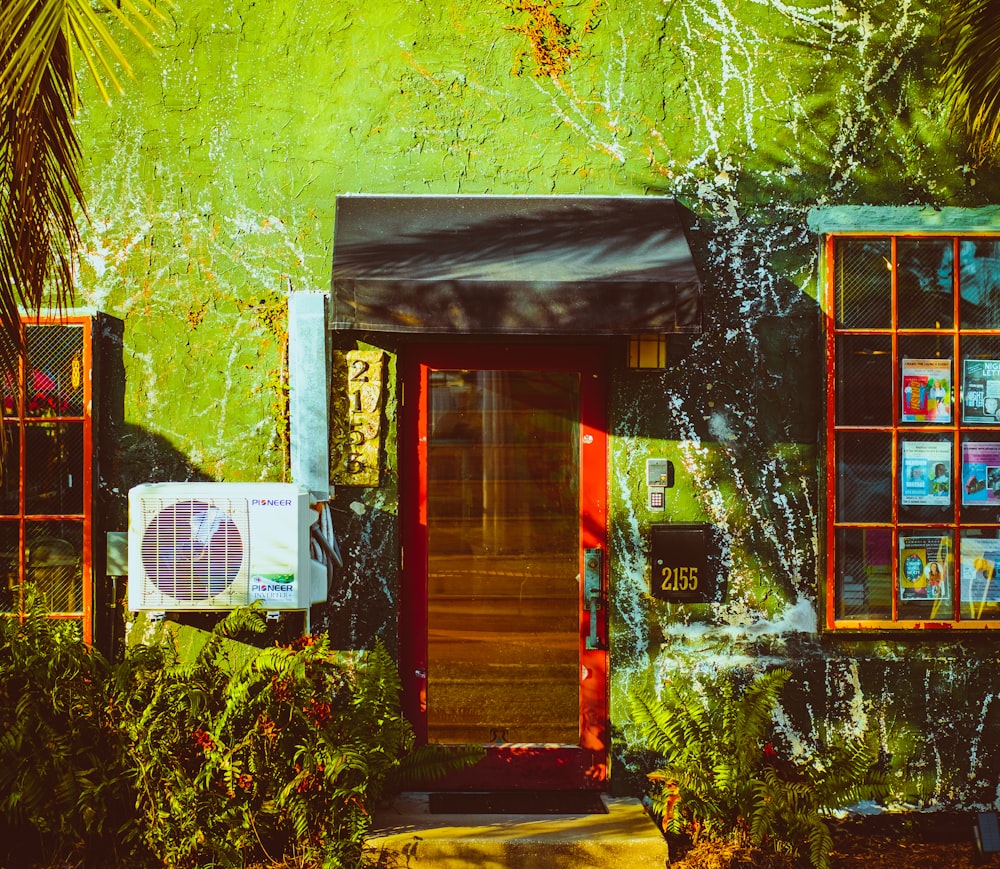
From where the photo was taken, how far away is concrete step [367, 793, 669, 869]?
433 cm

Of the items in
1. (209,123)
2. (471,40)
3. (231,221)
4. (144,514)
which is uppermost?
(471,40)

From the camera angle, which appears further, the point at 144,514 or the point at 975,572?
the point at 975,572

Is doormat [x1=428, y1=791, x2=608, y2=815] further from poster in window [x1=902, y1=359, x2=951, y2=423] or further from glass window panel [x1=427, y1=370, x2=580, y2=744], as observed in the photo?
poster in window [x1=902, y1=359, x2=951, y2=423]

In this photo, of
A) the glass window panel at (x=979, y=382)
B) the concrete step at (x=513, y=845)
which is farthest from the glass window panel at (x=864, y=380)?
the concrete step at (x=513, y=845)

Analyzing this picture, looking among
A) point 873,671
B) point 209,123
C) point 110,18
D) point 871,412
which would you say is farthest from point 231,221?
point 873,671

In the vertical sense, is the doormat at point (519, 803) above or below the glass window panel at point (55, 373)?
below

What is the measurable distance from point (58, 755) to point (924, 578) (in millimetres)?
4381

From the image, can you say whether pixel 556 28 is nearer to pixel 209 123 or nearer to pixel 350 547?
pixel 209 123

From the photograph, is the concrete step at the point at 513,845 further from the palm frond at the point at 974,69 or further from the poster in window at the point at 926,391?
the palm frond at the point at 974,69

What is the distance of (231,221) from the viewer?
16.7ft

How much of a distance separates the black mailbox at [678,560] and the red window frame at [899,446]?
2.26ft

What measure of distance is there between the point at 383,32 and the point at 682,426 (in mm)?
2650

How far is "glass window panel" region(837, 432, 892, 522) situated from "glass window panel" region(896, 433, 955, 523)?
7 cm

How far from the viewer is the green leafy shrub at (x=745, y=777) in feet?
14.1
